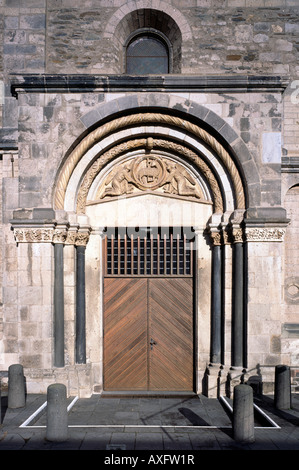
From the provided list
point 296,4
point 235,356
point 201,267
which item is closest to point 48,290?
point 201,267

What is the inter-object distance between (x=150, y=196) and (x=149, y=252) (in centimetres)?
124

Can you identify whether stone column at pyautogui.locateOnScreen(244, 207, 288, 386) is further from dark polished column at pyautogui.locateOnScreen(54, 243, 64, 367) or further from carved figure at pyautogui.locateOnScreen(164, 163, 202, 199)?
dark polished column at pyautogui.locateOnScreen(54, 243, 64, 367)

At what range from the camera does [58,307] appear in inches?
351

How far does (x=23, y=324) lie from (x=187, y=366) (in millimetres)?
3575

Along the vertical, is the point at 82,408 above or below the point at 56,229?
below

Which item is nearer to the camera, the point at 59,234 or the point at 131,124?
the point at 59,234

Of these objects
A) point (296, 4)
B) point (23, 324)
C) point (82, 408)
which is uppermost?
point (296, 4)

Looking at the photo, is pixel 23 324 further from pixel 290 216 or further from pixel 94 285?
pixel 290 216

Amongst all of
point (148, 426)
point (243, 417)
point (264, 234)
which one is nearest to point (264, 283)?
point (264, 234)

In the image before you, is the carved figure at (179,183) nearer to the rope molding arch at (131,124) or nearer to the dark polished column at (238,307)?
the rope molding arch at (131,124)

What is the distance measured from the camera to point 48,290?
346 inches

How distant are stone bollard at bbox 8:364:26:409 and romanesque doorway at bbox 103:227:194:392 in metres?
2.07

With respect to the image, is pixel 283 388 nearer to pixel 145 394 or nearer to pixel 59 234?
pixel 145 394
